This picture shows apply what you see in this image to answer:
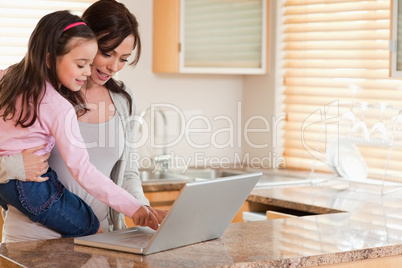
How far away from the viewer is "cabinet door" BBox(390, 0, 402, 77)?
9.16 feet

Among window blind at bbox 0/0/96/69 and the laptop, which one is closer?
the laptop

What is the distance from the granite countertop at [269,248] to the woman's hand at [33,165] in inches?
7.1

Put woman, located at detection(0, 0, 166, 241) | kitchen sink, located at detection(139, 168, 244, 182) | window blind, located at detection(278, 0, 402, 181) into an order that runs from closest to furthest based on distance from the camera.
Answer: woman, located at detection(0, 0, 166, 241) < window blind, located at detection(278, 0, 402, 181) < kitchen sink, located at detection(139, 168, 244, 182)

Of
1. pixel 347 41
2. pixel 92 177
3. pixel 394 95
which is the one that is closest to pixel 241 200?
pixel 92 177

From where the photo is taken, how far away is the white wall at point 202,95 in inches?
146

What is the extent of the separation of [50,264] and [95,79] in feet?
2.47

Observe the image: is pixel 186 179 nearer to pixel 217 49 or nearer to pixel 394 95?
pixel 217 49

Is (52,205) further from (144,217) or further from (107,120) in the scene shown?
(107,120)

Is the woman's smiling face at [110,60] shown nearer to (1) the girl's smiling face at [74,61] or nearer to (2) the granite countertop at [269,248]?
(1) the girl's smiling face at [74,61]

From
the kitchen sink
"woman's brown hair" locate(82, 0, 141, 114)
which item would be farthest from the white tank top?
the kitchen sink

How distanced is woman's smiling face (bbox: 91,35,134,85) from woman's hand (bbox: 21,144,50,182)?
348 millimetres

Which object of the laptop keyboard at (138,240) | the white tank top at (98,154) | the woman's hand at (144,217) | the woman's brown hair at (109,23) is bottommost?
the laptop keyboard at (138,240)

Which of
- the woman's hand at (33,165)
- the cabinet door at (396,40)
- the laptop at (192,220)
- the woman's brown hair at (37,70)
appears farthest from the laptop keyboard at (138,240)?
the cabinet door at (396,40)

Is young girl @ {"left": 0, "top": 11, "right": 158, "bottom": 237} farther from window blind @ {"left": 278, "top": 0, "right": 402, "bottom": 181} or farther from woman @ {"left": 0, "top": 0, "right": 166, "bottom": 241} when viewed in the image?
window blind @ {"left": 278, "top": 0, "right": 402, "bottom": 181}
